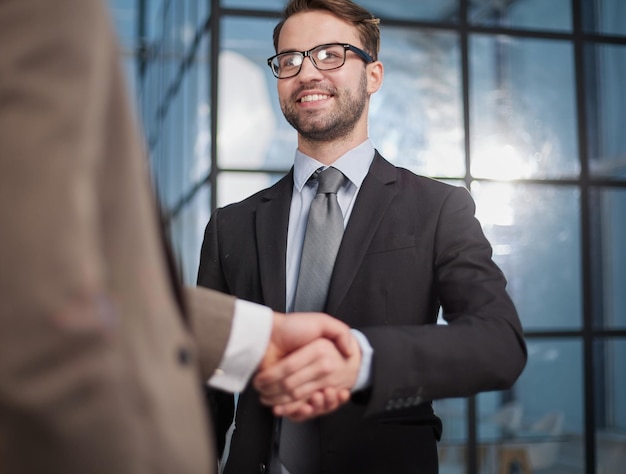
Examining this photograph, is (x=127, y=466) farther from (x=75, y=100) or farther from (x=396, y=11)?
(x=396, y=11)

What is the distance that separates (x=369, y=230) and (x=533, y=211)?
263 centimetres

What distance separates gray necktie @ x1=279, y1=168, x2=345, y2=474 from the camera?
158 centimetres

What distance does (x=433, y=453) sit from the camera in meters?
1.62

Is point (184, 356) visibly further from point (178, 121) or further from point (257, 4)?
point (178, 121)

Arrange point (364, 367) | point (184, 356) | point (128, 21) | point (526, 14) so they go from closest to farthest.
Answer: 1. point (184, 356)
2. point (364, 367)
3. point (526, 14)
4. point (128, 21)

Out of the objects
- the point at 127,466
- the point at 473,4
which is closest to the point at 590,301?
the point at 473,4

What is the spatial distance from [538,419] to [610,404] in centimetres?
46

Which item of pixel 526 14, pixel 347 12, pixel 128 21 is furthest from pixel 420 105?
pixel 128 21

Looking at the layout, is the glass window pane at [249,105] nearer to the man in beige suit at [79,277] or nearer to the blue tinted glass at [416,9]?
the blue tinted glass at [416,9]

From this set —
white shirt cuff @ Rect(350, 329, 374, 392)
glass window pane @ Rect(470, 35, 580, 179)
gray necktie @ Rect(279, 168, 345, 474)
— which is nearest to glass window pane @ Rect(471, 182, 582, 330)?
glass window pane @ Rect(470, 35, 580, 179)

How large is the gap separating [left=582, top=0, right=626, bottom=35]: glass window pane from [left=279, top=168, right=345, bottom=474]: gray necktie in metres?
3.11

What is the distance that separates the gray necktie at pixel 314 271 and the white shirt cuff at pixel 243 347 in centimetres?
44

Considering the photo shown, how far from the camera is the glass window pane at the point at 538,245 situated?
3.99 m

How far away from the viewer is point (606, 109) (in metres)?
4.21
